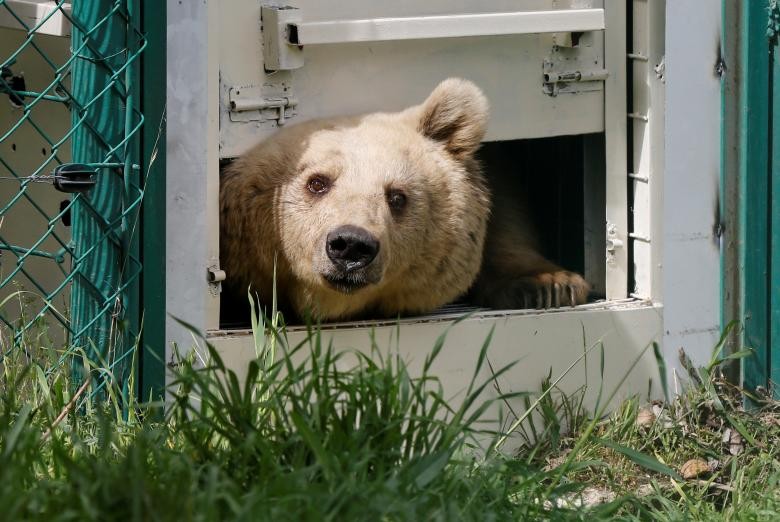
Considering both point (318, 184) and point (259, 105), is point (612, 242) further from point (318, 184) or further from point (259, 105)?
point (259, 105)

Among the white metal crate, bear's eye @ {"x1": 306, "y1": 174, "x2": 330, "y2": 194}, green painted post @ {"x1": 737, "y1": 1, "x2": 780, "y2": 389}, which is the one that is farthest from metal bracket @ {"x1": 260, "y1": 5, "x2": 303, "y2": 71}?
green painted post @ {"x1": 737, "y1": 1, "x2": 780, "y2": 389}

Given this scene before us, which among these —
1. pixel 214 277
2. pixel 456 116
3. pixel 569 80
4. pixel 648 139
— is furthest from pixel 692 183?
pixel 214 277

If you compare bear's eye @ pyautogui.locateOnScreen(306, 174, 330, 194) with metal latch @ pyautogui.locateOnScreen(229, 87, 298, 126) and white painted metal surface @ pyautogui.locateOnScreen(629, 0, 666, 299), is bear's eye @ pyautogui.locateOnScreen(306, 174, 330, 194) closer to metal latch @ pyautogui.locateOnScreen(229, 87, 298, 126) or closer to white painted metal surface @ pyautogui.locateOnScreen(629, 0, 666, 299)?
metal latch @ pyautogui.locateOnScreen(229, 87, 298, 126)

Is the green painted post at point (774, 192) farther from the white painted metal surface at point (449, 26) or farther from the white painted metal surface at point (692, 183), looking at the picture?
the white painted metal surface at point (449, 26)

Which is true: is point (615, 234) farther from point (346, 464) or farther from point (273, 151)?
point (346, 464)

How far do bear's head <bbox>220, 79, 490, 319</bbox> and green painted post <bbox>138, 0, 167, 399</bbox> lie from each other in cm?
68

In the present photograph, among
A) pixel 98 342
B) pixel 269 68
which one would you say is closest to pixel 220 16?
pixel 269 68

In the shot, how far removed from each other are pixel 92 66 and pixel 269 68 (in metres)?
0.79

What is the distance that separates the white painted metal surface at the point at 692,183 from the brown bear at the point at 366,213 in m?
0.43

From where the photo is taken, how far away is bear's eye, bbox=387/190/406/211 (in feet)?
16.1

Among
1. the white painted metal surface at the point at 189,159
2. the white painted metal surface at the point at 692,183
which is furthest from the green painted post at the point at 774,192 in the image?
the white painted metal surface at the point at 189,159

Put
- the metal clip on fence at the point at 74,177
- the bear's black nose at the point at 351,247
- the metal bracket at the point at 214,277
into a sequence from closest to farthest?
the metal clip on fence at the point at 74,177 < the metal bracket at the point at 214,277 < the bear's black nose at the point at 351,247

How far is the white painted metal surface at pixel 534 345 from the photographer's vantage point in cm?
476

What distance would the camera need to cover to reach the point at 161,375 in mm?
4172
